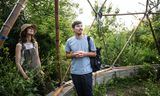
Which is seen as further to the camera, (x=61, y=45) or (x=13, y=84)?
(x=61, y=45)

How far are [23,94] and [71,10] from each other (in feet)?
12.5

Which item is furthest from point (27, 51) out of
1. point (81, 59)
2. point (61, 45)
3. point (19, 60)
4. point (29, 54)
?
point (61, 45)

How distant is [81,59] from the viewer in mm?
4777

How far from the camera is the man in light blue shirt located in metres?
4.74

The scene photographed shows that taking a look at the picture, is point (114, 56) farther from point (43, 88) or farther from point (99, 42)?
point (43, 88)

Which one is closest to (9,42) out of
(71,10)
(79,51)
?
(79,51)

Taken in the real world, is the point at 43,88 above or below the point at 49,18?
below

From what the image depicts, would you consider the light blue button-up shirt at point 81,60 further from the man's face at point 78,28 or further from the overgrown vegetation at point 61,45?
the overgrown vegetation at point 61,45

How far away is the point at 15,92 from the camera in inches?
167

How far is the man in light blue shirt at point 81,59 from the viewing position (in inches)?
187

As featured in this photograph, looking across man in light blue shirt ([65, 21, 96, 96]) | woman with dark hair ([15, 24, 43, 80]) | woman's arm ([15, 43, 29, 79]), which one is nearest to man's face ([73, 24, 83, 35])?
man in light blue shirt ([65, 21, 96, 96])

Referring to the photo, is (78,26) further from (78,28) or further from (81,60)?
(81,60)

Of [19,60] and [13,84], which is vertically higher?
[19,60]

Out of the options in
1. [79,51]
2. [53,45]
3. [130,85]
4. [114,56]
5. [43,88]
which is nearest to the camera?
[79,51]
